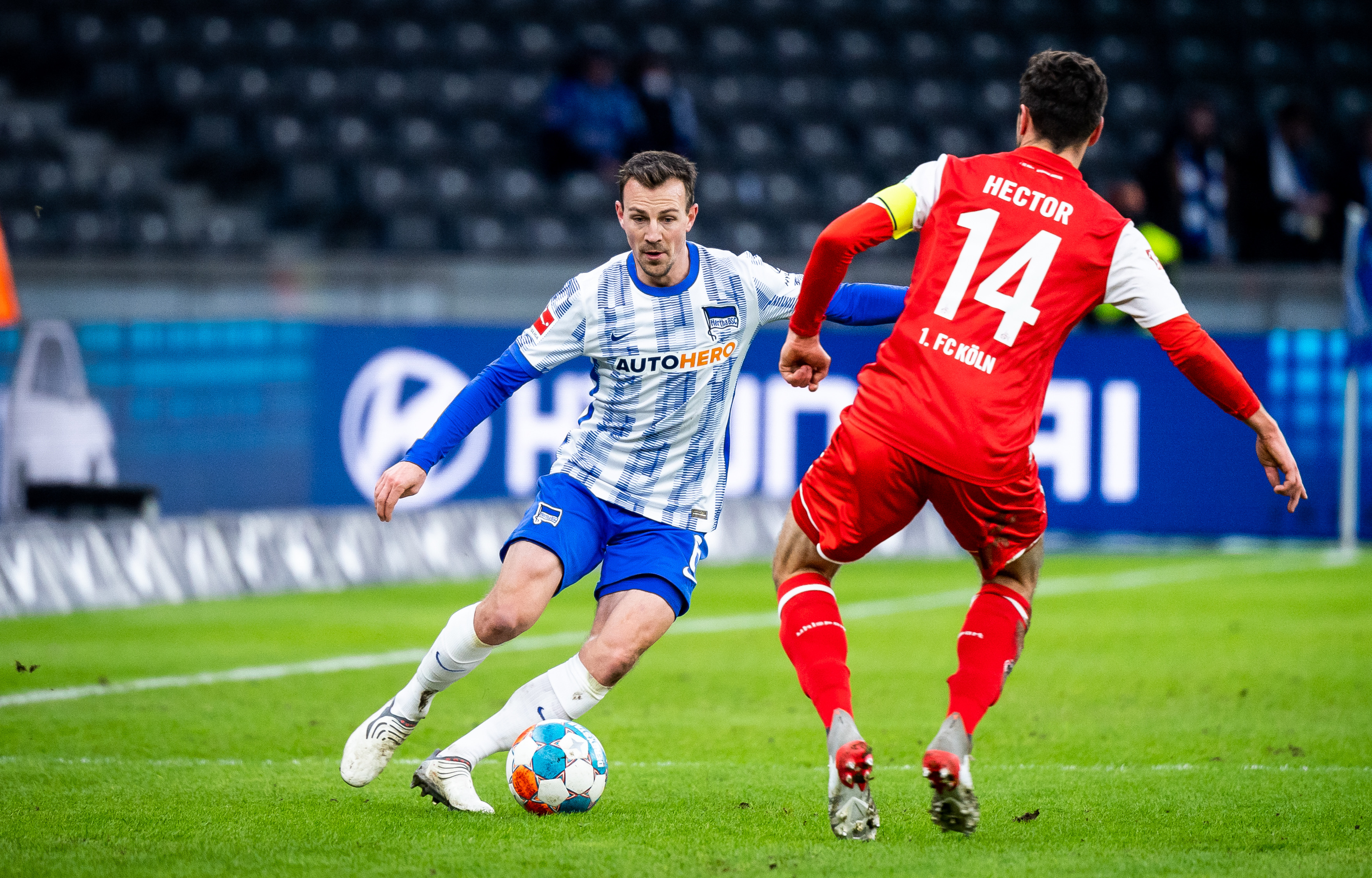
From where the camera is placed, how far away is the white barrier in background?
9.64 m

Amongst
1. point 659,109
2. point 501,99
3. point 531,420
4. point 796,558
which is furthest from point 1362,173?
point 796,558

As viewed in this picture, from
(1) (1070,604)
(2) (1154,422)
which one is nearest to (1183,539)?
(2) (1154,422)

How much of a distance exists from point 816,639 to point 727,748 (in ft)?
5.58

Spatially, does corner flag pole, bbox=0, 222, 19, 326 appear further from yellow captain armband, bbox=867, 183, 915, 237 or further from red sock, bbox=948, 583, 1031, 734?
red sock, bbox=948, 583, 1031, 734

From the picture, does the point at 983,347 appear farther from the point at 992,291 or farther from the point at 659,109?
the point at 659,109

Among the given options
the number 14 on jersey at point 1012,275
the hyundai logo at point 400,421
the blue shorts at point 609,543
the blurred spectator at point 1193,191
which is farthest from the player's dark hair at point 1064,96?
the blurred spectator at point 1193,191

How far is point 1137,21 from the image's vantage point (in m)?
19.0

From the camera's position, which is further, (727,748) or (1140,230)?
(1140,230)

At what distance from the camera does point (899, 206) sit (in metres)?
4.46

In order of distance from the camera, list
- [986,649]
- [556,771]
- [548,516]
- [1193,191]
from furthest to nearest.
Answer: [1193,191] → [548,516] → [556,771] → [986,649]

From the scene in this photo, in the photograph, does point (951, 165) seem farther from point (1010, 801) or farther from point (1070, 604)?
point (1070, 604)

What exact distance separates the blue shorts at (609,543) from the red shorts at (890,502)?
0.64 m

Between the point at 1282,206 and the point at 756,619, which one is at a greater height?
the point at 1282,206

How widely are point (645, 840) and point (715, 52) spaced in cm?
1496
